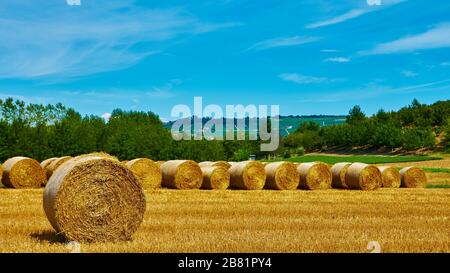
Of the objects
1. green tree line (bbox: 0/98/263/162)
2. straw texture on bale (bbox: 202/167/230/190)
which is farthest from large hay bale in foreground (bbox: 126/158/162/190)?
green tree line (bbox: 0/98/263/162)

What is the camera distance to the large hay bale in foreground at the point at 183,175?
2553 centimetres

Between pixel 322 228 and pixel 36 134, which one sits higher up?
pixel 36 134

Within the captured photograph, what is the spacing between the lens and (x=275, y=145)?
12462 centimetres

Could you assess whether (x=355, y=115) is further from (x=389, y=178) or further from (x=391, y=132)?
(x=389, y=178)

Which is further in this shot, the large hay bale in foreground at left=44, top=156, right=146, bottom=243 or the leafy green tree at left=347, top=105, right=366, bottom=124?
the leafy green tree at left=347, top=105, right=366, bottom=124

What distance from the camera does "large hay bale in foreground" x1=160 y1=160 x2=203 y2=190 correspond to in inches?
1005

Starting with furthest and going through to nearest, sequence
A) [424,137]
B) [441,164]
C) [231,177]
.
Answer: [424,137] → [441,164] → [231,177]

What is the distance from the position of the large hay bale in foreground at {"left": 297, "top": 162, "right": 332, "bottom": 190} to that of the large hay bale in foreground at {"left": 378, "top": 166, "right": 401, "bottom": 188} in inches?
126

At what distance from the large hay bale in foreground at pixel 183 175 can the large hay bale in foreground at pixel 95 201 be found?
13.5 m

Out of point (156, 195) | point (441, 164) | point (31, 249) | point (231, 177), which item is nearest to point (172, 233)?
point (31, 249)

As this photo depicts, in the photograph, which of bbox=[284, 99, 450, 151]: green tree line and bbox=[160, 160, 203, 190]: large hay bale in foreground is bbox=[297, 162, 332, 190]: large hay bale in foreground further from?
bbox=[284, 99, 450, 151]: green tree line

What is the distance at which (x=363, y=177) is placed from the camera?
87.5ft
